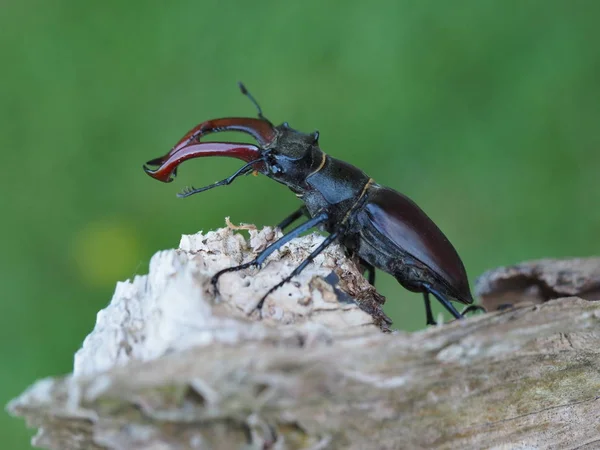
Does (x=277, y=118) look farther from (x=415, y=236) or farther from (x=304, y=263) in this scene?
(x=304, y=263)

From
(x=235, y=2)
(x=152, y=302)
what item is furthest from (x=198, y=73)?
(x=152, y=302)

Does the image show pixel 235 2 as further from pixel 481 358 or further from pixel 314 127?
pixel 481 358

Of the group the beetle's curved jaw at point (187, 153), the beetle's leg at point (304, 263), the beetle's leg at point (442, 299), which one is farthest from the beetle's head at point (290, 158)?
the beetle's leg at point (442, 299)

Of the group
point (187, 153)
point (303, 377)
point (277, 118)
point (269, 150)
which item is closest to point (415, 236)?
point (269, 150)

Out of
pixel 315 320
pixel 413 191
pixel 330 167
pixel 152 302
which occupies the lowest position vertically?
pixel 315 320

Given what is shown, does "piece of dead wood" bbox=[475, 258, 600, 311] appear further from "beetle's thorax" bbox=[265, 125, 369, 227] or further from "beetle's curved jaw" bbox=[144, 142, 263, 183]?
"beetle's curved jaw" bbox=[144, 142, 263, 183]
